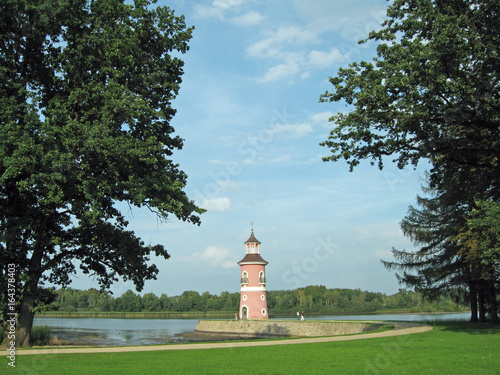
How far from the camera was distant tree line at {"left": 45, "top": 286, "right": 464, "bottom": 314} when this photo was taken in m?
103

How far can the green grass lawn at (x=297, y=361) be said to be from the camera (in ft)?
32.7

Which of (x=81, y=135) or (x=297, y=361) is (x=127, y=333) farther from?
(x=297, y=361)

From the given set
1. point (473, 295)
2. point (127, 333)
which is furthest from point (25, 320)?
point (127, 333)

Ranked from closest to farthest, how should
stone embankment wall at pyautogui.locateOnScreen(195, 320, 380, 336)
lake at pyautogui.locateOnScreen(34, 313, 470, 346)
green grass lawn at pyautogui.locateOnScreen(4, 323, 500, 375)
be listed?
green grass lawn at pyautogui.locateOnScreen(4, 323, 500, 375)
lake at pyautogui.locateOnScreen(34, 313, 470, 346)
stone embankment wall at pyautogui.locateOnScreen(195, 320, 380, 336)

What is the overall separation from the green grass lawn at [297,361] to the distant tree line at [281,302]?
8986 cm

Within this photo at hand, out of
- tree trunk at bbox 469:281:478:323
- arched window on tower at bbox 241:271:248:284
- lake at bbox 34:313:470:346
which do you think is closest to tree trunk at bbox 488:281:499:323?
tree trunk at bbox 469:281:478:323

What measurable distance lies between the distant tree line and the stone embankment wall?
59511 mm

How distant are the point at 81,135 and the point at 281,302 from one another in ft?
309

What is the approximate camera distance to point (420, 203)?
107ft

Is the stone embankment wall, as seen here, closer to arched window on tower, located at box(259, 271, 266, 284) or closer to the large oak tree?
arched window on tower, located at box(259, 271, 266, 284)

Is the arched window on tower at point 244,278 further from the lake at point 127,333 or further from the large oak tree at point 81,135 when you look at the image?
the large oak tree at point 81,135

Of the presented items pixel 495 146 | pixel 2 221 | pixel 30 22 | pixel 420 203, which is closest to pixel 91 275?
pixel 2 221

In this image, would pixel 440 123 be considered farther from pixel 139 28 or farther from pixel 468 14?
pixel 139 28

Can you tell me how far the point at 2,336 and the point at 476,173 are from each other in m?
22.9
